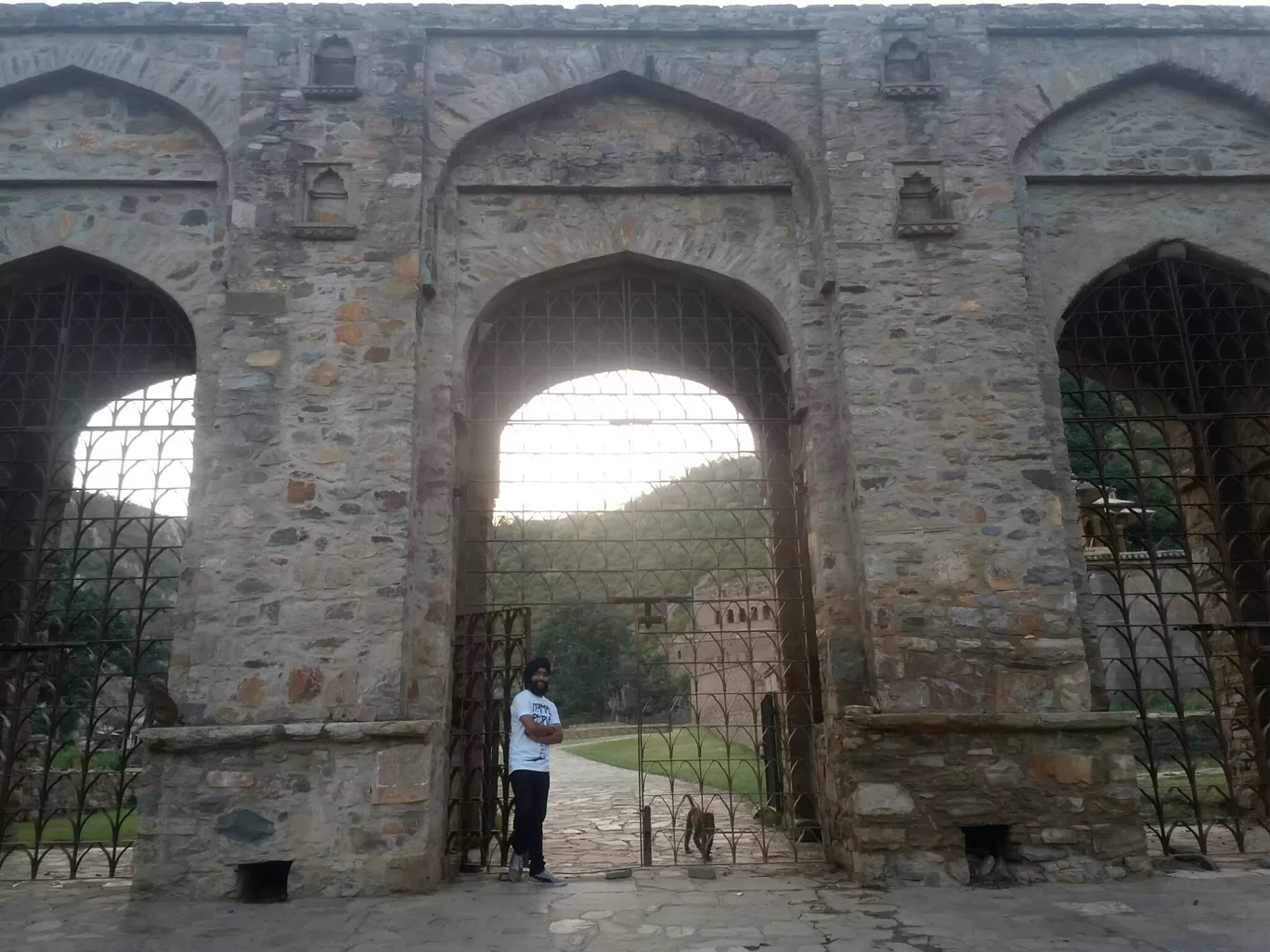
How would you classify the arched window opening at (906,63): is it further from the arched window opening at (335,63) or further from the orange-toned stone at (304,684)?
the orange-toned stone at (304,684)

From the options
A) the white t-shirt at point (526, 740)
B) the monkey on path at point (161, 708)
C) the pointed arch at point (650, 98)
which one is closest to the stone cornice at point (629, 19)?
the pointed arch at point (650, 98)

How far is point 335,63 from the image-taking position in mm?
6656

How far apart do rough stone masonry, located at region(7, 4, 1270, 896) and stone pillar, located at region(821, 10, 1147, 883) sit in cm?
2

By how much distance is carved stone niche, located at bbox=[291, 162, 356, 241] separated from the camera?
6.19 meters

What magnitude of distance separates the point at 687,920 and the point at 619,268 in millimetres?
4320

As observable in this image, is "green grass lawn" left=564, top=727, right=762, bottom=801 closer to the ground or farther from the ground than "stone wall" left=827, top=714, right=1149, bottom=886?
closer to the ground

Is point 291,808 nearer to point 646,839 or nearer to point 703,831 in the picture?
point 646,839

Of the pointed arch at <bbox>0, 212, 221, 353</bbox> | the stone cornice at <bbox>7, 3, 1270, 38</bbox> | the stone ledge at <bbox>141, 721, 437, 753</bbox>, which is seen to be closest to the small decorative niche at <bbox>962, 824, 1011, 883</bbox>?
the stone ledge at <bbox>141, 721, 437, 753</bbox>

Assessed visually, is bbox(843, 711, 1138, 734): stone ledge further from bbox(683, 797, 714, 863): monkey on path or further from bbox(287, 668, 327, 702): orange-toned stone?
bbox(287, 668, 327, 702): orange-toned stone

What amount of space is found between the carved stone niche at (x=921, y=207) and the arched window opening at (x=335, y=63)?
154 inches

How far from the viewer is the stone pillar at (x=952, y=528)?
5266 millimetres

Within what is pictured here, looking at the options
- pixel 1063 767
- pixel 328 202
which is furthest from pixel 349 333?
pixel 1063 767

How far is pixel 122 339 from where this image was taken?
6.58 metres

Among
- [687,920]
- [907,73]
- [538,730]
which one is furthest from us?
[907,73]
